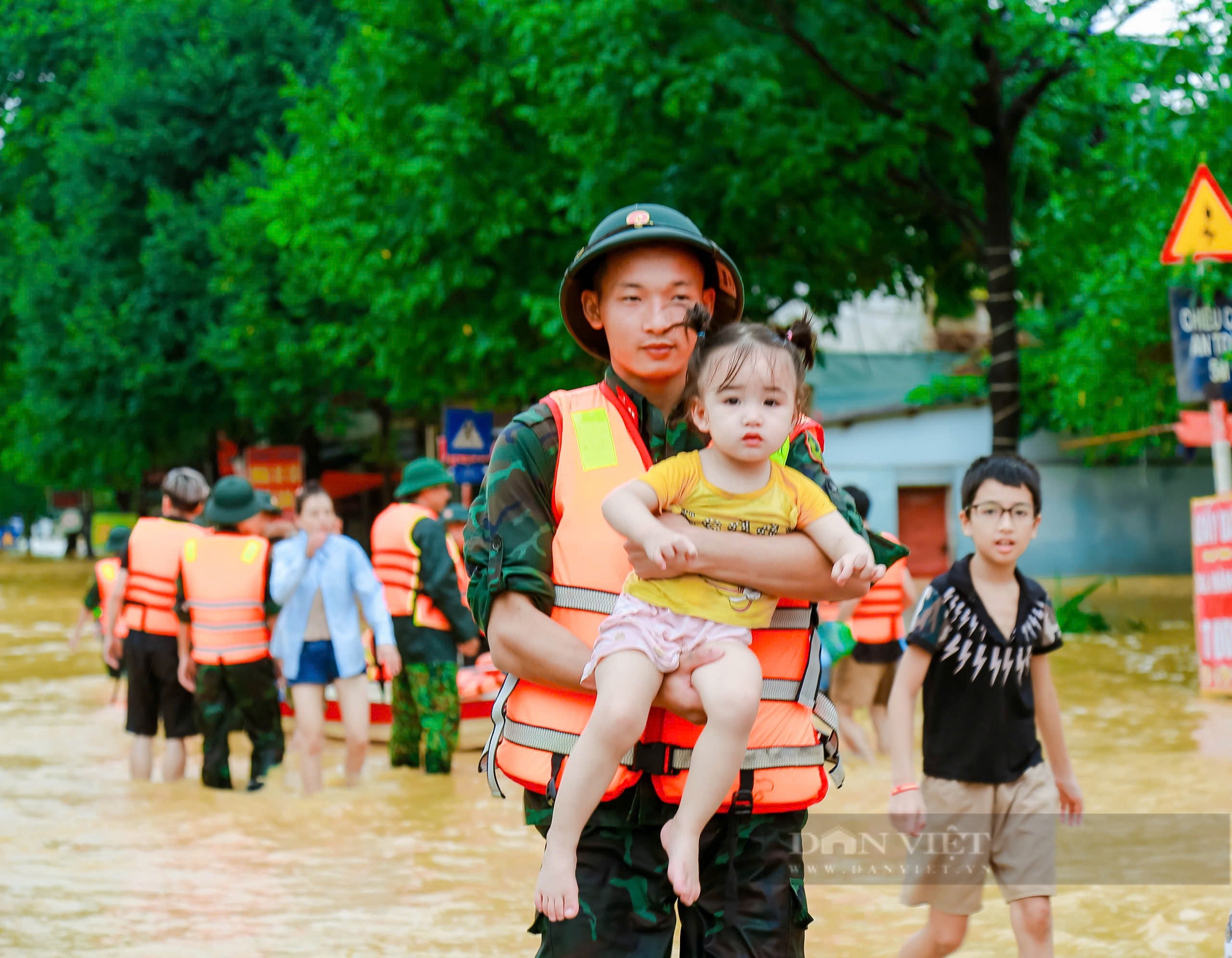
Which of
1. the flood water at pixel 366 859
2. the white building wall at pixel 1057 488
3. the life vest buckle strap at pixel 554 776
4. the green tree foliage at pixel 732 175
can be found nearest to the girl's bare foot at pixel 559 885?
the life vest buckle strap at pixel 554 776

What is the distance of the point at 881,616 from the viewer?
384 inches

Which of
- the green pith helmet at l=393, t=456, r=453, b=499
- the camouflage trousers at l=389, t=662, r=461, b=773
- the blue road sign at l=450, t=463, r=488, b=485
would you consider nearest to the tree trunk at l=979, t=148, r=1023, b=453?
the blue road sign at l=450, t=463, r=488, b=485

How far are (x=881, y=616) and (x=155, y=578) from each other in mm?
4759

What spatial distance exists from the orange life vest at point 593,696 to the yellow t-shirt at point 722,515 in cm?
9

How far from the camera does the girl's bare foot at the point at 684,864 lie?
8.80 ft

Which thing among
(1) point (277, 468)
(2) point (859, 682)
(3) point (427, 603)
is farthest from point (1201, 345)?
(1) point (277, 468)

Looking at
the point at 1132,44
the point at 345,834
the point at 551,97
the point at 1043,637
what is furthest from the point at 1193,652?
the point at 1043,637

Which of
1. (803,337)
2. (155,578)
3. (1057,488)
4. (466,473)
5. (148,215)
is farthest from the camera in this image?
(1057,488)

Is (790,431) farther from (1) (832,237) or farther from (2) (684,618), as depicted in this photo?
(1) (832,237)

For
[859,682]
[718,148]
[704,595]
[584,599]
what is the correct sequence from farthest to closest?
[718,148] → [859,682] → [584,599] → [704,595]

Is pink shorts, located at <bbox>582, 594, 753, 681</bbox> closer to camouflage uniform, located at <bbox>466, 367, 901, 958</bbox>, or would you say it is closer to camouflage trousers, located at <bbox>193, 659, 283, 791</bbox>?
camouflage uniform, located at <bbox>466, 367, 901, 958</bbox>

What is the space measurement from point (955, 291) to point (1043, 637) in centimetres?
1533

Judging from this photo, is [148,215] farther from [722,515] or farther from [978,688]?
[722,515]

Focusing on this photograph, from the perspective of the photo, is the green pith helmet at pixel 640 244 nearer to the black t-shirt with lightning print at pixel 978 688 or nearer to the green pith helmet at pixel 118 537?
the black t-shirt with lightning print at pixel 978 688
